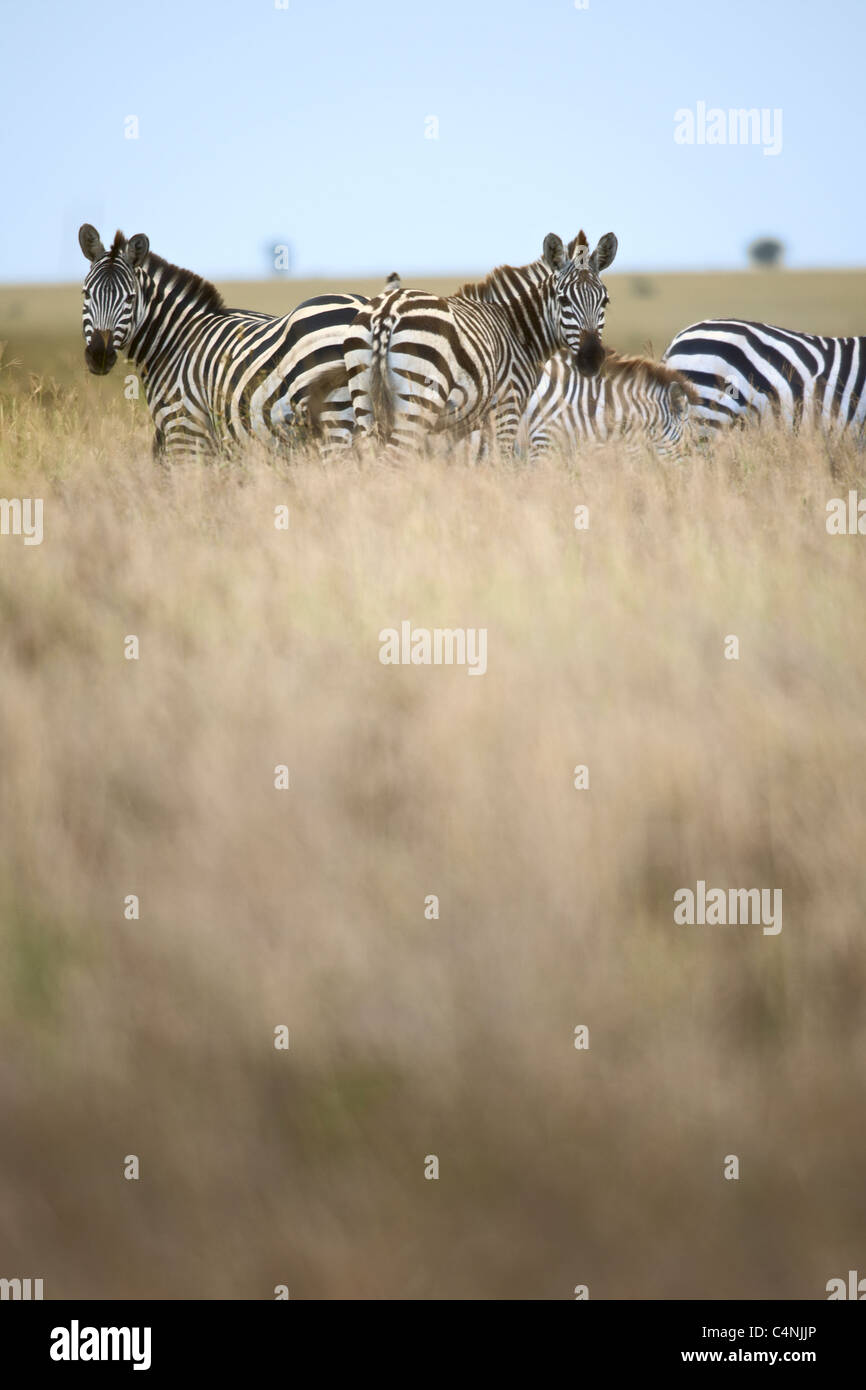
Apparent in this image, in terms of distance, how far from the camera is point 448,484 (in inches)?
233

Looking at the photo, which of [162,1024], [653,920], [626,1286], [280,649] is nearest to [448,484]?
[280,649]

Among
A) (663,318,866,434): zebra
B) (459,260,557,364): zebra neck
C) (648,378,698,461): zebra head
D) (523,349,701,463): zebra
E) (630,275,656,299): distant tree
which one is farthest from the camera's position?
(630,275,656,299): distant tree

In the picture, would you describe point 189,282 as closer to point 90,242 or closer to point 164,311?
point 164,311

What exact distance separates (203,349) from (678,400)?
3737mm

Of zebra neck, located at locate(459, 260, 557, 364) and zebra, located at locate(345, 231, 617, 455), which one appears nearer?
zebra, located at locate(345, 231, 617, 455)

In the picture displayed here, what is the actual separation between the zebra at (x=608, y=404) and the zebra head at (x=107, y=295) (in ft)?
10.4

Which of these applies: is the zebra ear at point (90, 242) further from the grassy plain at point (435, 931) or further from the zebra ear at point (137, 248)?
the grassy plain at point (435, 931)

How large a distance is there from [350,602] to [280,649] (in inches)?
20.2

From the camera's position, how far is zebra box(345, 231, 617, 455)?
7125 mm

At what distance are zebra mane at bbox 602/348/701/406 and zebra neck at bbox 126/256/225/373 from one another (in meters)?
3.13

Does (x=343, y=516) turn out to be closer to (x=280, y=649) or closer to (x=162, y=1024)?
(x=280, y=649)

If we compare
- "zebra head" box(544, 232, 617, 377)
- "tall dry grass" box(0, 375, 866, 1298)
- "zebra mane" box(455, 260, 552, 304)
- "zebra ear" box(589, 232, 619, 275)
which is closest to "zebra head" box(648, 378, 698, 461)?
"zebra head" box(544, 232, 617, 377)

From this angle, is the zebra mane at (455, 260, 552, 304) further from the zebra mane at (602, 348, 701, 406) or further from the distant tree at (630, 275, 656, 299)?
the distant tree at (630, 275, 656, 299)

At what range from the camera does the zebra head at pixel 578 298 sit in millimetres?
8258
